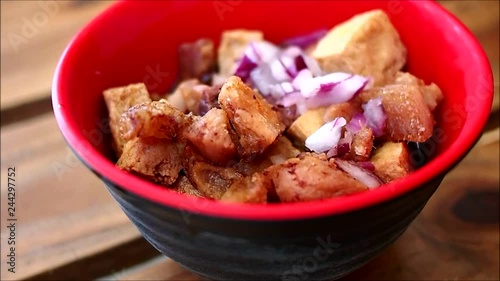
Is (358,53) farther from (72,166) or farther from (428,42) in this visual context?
(72,166)

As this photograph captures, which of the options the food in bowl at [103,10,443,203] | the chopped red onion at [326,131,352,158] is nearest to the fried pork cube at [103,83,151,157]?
the food in bowl at [103,10,443,203]

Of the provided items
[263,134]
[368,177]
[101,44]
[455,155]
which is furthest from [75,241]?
[455,155]

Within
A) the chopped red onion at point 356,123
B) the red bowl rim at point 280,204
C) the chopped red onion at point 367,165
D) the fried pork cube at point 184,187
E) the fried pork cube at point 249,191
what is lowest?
the fried pork cube at point 184,187

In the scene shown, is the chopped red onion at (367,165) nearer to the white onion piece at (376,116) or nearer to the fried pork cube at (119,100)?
the white onion piece at (376,116)

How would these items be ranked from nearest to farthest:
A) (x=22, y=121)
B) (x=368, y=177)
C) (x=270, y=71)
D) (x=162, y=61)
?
(x=368, y=177)
(x=270, y=71)
(x=162, y=61)
(x=22, y=121)

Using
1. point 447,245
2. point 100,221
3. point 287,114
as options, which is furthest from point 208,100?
point 447,245

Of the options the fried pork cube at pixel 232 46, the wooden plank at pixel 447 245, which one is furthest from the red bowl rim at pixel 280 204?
the fried pork cube at pixel 232 46

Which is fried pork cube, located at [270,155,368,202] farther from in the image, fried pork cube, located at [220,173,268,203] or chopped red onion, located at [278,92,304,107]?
chopped red onion, located at [278,92,304,107]
